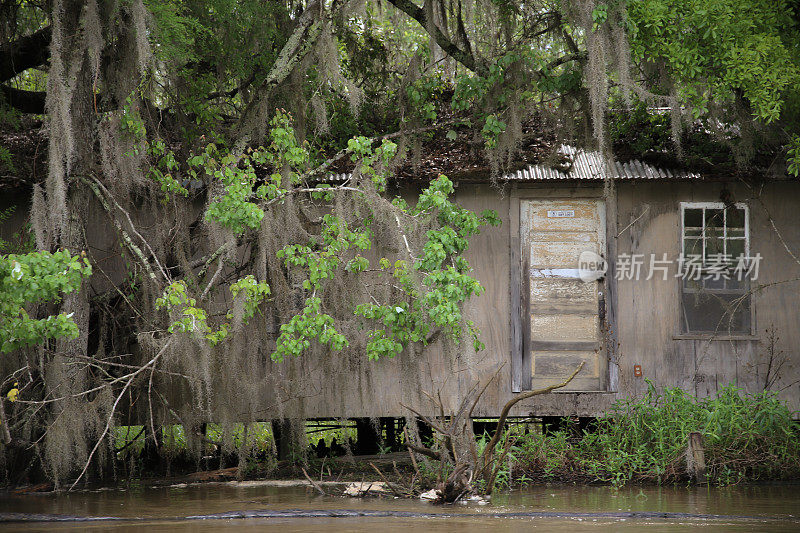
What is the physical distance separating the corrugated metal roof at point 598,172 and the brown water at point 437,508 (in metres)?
3.51

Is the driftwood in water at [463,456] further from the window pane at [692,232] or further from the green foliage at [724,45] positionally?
the green foliage at [724,45]

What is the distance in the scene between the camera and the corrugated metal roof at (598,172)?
977 cm

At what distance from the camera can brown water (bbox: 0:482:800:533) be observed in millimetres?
6781

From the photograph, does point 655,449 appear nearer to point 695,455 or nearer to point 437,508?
point 695,455

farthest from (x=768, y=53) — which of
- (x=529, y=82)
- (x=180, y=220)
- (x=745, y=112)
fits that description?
(x=180, y=220)

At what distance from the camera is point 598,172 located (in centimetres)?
988

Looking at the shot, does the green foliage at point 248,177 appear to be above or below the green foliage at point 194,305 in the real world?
above

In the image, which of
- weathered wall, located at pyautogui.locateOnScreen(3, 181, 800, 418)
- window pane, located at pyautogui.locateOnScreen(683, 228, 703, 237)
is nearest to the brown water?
weathered wall, located at pyautogui.locateOnScreen(3, 181, 800, 418)

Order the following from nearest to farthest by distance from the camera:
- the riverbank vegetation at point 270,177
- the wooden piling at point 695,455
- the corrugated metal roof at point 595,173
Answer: the riverbank vegetation at point 270,177 → the wooden piling at point 695,455 → the corrugated metal roof at point 595,173

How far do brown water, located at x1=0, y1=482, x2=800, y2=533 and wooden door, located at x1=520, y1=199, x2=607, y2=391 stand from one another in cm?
160

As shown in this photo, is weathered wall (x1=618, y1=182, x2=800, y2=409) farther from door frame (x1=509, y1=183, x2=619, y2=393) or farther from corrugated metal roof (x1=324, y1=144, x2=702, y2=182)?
corrugated metal roof (x1=324, y1=144, x2=702, y2=182)

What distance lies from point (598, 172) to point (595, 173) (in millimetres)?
40

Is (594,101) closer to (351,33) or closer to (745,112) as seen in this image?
(745,112)

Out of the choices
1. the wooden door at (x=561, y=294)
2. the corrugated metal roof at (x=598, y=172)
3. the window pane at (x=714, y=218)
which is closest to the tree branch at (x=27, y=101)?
the corrugated metal roof at (x=598, y=172)
